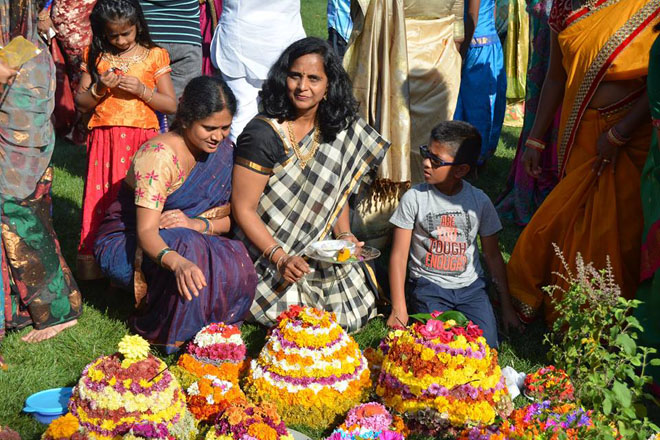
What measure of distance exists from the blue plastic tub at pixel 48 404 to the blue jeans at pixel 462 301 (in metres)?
1.85

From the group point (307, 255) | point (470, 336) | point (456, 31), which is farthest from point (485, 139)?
point (470, 336)

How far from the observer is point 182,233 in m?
3.76

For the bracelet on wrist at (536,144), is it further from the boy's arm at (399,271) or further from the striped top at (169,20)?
the striped top at (169,20)

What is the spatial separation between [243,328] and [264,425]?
5.10 ft

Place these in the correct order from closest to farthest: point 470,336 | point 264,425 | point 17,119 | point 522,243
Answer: point 264,425 < point 470,336 < point 17,119 < point 522,243

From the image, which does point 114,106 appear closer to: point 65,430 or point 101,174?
point 101,174

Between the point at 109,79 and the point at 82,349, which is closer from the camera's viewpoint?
the point at 82,349

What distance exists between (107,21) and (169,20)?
1.11 m

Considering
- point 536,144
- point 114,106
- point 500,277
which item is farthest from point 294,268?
point 536,144

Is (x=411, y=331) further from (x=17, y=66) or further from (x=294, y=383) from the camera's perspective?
(x=17, y=66)

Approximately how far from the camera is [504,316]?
4234 millimetres

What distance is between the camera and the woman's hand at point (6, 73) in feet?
10.7

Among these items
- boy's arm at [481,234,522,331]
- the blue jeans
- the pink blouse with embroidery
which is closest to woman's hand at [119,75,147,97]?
the pink blouse with embroidery

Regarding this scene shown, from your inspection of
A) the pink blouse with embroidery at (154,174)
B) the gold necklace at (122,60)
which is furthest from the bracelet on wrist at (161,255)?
the gold necklace at (122,60)
